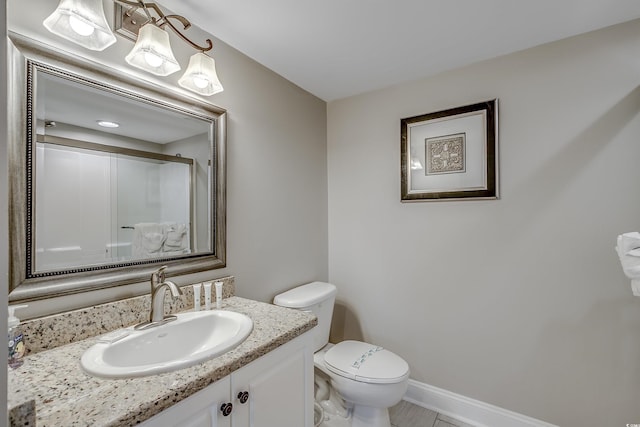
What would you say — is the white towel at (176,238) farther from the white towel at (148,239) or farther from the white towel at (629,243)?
the white towel at (629,243)

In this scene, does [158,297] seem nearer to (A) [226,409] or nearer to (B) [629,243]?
(A) [226,409]

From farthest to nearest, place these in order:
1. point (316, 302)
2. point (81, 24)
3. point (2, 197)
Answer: point (316, 302), point (81, 24), point (2, 197)

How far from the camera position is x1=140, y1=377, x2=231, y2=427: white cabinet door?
0.71 m

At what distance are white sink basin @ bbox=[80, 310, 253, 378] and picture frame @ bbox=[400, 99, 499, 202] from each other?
140 cm

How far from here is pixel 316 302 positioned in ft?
5.84

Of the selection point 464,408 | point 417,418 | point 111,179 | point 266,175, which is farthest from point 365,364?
point 111,179

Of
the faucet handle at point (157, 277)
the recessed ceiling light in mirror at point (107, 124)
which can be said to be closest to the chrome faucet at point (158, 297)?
the faucet handle at point (157, 277)

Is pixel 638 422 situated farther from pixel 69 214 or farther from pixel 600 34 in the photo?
pixel 69 214

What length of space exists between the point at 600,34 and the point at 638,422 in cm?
189

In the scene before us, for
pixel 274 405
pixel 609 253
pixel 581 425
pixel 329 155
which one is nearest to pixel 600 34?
pixel 609 253

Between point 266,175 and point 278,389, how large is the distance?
→ 1157 mm

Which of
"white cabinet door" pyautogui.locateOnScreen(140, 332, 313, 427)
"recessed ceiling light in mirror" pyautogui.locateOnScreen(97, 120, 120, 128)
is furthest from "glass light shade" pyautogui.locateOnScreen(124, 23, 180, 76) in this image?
"white cabinet door" pyautogui.locateOnScreen(140, 332, 313, 427)

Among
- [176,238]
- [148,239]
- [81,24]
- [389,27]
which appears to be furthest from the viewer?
[389,27]

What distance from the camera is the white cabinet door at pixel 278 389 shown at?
915mm
